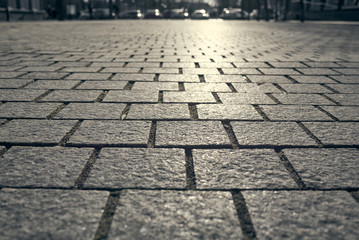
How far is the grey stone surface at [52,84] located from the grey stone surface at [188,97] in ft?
3.72

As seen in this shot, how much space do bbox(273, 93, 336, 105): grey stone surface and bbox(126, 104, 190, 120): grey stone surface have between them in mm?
987

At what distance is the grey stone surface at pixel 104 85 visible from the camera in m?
3.51

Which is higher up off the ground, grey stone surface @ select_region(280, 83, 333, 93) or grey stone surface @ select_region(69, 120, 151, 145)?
grey stone surface @ select_region(280, 83, 333, 93)

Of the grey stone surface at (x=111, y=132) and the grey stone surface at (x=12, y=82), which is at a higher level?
the grey stone surface at (x=12, y=82)

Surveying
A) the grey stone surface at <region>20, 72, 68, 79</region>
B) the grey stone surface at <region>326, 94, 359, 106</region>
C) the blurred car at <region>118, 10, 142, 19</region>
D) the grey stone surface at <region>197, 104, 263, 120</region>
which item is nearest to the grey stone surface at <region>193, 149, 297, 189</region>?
the grey stone surface at <region>197, 104, 263, 120</region>

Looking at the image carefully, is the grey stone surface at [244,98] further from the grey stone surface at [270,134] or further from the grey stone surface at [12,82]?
the grey stone surface at [12,82]

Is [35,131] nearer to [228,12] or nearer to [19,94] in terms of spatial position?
[19,94]

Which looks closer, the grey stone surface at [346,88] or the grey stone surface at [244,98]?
the grey stone surface at [244,98]

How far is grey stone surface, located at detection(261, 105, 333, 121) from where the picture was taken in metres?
2.55

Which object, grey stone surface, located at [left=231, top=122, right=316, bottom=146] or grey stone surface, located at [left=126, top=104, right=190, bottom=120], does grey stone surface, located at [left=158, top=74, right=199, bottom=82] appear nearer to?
grey stone surface, located at [left=126, top=104, right=190, bottom=120]

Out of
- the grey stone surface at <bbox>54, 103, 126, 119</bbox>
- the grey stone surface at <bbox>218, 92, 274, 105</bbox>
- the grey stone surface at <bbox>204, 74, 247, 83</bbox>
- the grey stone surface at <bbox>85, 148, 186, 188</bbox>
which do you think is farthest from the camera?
the grey stone surface at <bbox>204, 74, 247, 83</bbox>

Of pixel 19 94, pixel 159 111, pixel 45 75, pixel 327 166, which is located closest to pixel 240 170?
pixel 327 166

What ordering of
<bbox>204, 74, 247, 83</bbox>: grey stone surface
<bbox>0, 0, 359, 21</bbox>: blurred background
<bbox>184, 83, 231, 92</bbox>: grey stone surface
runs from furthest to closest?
<bbox>0, 0, 359, 21</bbox>: blurred background → <bbox>204, 74, 247, 83</bbox>: grey stone surface → <bbox>184, 83, 231, 92</bbox>: grey stone surface

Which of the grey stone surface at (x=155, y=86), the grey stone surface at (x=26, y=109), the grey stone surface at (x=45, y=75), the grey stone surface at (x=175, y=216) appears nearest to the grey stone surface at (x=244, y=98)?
the grey stone surface at (x=155, y=86)
